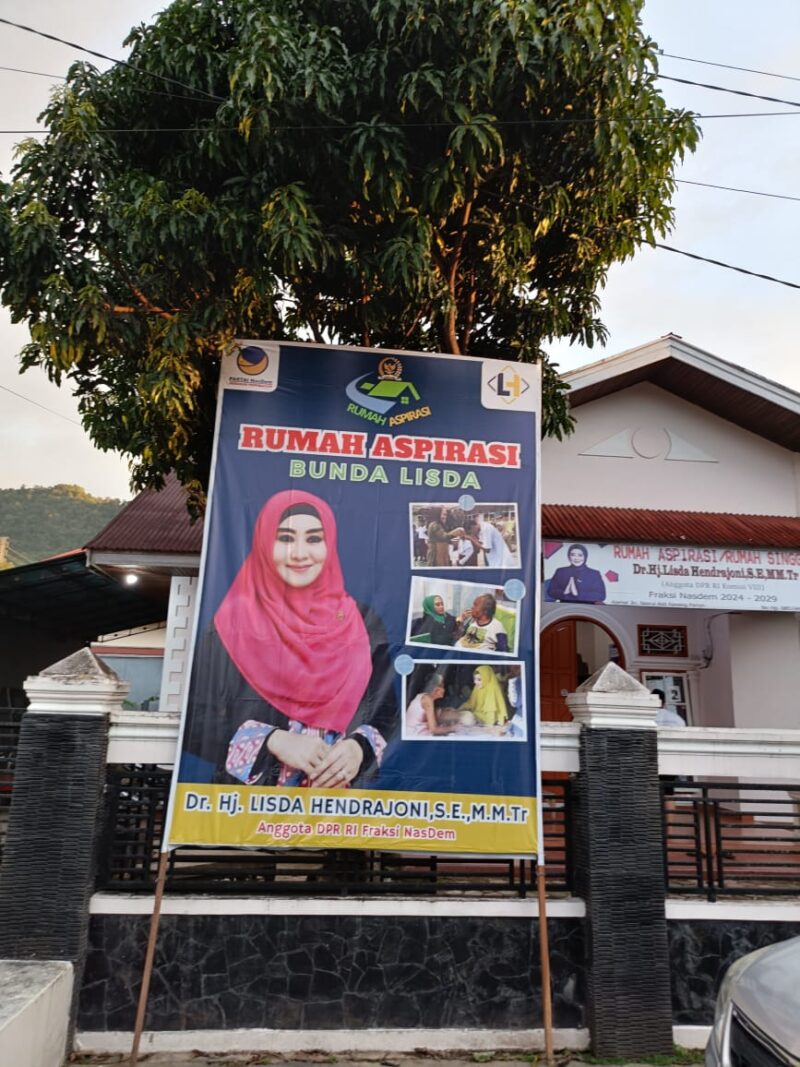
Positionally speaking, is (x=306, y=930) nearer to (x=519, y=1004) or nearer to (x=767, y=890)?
(x=519, y=1004)

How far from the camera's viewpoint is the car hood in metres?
2.84

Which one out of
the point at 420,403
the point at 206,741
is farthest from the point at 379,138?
the point at 206,741

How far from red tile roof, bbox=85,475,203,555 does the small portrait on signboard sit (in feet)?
13.8

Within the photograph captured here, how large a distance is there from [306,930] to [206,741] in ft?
4.97

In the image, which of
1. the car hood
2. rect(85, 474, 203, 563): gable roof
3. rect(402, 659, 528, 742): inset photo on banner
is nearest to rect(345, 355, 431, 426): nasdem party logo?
rect(402, 659, 528, 742): inset photo on banner

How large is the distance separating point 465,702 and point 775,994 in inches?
110

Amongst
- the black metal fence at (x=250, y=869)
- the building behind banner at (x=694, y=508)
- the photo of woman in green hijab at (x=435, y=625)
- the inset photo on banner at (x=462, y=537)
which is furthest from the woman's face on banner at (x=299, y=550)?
the building behind banner at (x=694, y=508)

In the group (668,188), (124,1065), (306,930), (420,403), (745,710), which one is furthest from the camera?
(745,710)

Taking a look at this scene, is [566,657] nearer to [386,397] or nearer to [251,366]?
[386,397]

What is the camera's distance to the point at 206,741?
17.3 ft

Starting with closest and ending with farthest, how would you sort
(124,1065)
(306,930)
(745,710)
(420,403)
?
(124,1065), (306,930), (420,403), (745,710)

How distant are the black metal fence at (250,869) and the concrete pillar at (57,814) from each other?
23cm

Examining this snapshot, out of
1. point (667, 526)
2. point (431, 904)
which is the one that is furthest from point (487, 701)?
point (667, 526)

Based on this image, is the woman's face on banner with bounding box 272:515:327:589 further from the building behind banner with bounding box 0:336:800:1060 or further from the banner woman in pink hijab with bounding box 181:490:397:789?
the building behind banner with bounding box 0:336:800:1060
